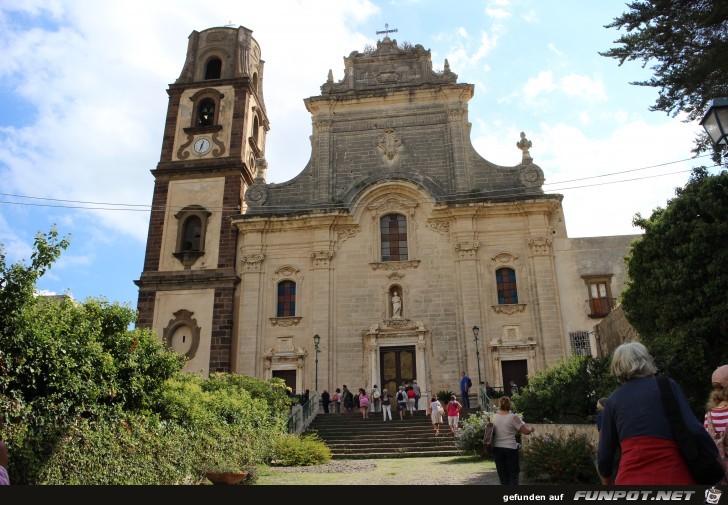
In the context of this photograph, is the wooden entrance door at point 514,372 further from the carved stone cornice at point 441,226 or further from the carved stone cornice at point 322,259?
the carved stone cornice at point 322,259

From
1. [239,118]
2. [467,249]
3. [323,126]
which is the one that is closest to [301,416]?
[467,249]

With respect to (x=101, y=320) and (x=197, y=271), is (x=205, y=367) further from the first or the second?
(x=101, y=320)

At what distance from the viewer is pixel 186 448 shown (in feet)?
35.4

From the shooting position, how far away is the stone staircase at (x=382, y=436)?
54.2ft

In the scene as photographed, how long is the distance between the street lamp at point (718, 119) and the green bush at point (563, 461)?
18.9 ft

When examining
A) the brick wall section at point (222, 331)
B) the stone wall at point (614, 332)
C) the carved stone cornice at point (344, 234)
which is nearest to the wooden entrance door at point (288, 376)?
the brick wall section at point (222, 331)

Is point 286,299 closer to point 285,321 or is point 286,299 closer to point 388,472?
point 285,321

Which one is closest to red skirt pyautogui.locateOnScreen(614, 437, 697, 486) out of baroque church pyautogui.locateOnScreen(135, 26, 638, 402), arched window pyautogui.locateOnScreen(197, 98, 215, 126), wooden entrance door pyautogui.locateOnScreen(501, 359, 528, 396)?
baroque church pyautogui.locateOnScreen(135, 26, 638, 402)

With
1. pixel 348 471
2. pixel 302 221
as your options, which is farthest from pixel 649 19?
pixel 302 221

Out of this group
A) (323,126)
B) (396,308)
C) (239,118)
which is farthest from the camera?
(239,118)

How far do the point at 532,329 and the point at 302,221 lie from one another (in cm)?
1084

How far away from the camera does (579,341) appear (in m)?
23.3

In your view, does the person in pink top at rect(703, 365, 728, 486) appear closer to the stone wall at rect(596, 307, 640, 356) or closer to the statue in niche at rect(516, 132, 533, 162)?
the stone wall at rect(596, 307, 640, 356)

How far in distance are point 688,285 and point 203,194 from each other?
70.4 ft
